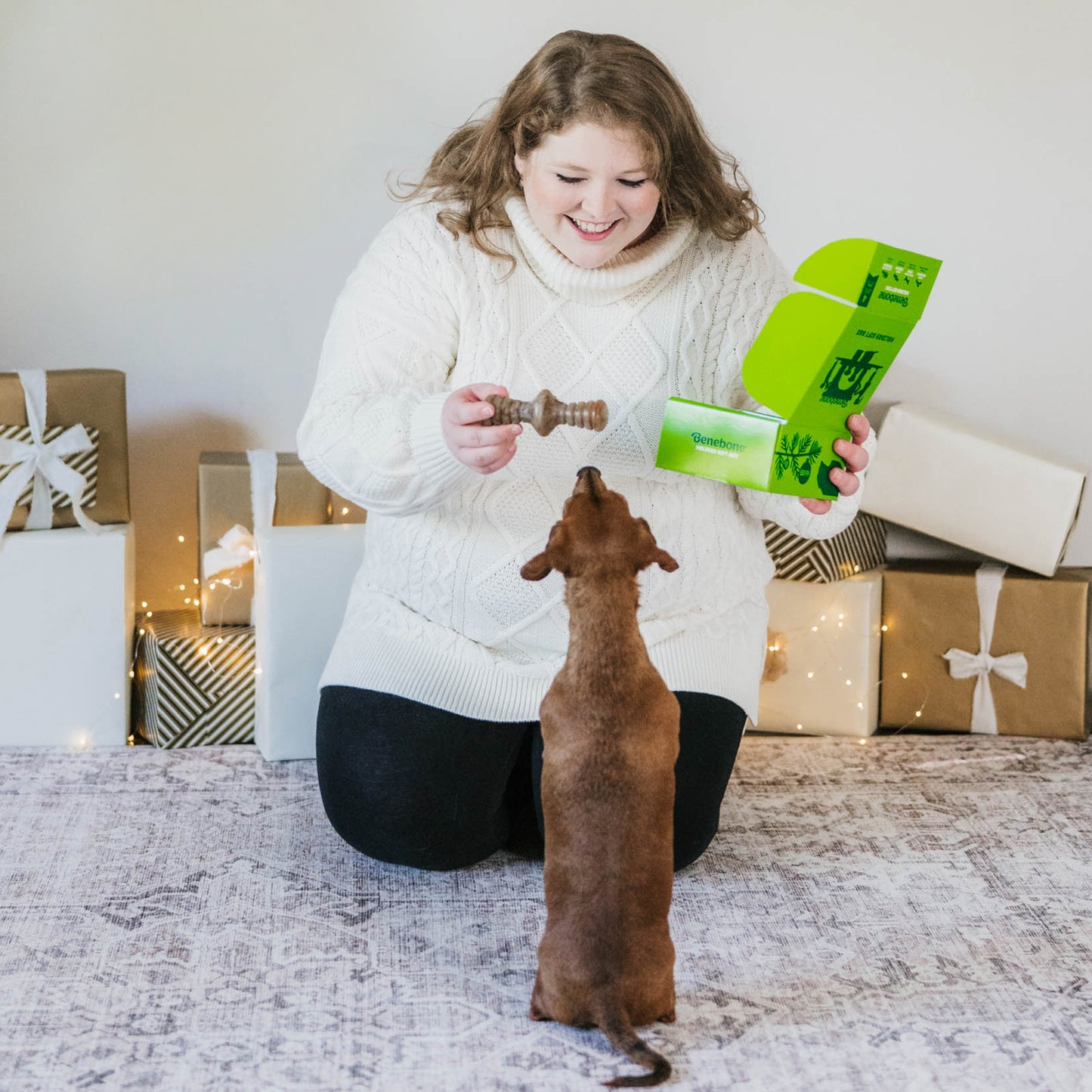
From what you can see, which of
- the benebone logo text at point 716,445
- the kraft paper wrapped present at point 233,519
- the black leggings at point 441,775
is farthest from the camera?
the kraft paper wrapped present at point 233,519

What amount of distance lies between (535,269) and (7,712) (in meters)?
0.97

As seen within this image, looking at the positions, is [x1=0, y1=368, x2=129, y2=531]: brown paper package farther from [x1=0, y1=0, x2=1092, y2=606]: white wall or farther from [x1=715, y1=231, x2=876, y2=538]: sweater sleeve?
[x1=715, y1=231, x2=876, y2=538]: sweater sleeve

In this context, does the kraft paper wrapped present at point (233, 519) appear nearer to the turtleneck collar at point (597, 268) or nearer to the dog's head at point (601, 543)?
the turtleneck collar at point (597, 268)

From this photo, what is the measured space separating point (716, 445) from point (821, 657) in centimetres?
73

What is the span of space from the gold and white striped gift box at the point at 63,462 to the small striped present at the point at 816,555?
96 centimetres

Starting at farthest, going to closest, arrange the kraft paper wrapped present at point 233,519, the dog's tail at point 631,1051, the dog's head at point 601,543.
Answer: the kraft paper wrapped present at point 233,519
the dog's head at point 601,543
the dog's tail at point 631,1051

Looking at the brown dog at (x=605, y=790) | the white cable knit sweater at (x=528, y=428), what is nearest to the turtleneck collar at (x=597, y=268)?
the white cable knit sweater at (x=528, y=428)

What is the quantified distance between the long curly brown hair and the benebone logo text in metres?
0.28

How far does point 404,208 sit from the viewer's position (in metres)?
1.46

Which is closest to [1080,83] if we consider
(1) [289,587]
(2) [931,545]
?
(2) [931,545]

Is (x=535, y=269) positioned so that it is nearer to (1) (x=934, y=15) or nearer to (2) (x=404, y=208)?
(2) (x=404, y=208)

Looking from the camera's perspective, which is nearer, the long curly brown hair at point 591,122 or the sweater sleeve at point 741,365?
the long curly brown hair at point 591,122

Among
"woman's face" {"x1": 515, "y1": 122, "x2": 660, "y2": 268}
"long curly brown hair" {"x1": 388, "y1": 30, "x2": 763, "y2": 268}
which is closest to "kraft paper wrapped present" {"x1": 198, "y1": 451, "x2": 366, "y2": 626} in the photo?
"long curly brown hair" {"x1": 388, "y1": 30, "x2": 763, "y2": 268}

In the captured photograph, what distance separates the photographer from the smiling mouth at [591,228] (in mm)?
1293
